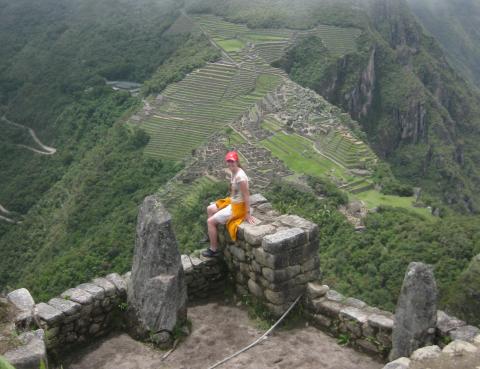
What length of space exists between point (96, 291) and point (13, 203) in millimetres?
65366

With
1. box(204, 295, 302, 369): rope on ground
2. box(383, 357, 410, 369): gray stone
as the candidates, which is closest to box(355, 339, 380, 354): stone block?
box(204, 295, 302, 369): rope on ground

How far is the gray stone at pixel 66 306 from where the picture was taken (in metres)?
7.78

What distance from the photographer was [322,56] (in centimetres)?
9206

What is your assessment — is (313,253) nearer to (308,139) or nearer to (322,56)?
(308,139)

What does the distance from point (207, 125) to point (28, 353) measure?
184 feet

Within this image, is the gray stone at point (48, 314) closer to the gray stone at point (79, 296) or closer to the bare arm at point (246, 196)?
the gray stone at point (79, 296)

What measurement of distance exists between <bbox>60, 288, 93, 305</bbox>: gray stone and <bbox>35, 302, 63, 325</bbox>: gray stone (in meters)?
0.32

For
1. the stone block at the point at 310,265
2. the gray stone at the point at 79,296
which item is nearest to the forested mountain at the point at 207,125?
the stone block at the point at 310,265

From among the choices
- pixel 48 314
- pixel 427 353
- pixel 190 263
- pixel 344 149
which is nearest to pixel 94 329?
pixel 48 314

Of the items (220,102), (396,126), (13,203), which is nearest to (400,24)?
(396,126)

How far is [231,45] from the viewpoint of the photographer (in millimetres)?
80438

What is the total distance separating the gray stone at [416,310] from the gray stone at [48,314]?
13.6 ft

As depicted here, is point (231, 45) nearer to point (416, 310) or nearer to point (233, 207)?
point (233, 207)

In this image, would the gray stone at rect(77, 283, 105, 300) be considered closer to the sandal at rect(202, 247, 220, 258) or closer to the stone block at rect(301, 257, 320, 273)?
the sandal at rect(202, 247, 220, 258)
